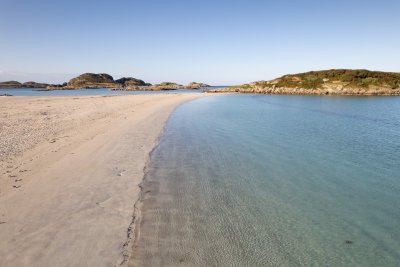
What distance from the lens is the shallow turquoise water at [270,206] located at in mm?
7188

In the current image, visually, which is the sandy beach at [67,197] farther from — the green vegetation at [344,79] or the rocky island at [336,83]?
the green vegetation at [344,79]

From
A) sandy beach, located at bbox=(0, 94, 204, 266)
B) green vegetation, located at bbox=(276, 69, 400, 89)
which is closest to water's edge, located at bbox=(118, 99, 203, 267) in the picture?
sandy beach, located at bbox=(0, 94, 204, 266)

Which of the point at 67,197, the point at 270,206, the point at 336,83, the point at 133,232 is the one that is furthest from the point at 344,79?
the point at 133,232

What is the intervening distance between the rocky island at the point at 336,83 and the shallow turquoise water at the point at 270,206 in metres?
83.0

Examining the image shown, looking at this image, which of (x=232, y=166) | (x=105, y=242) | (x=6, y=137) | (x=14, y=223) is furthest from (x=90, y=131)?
(x=105, y=242)

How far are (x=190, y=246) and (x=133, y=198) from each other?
3.68 metres

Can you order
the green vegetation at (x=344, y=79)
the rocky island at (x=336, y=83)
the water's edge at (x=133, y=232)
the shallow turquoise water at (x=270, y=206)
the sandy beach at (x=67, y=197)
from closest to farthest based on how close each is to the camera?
the water's edge at (x=133, y=232)
the sandy beach at (x=67, y=197)
the shallow turquoise water at (x=270, y=206)
the rocky island at (x=336, y=83)
the green vegetation at (x=344, y=79)

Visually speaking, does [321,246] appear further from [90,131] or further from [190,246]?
[90,131]

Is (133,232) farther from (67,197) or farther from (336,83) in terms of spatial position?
(336,83)

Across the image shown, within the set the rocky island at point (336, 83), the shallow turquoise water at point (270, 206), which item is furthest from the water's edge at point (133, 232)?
the rocky island at point (336, 83)

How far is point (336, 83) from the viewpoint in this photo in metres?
97.5

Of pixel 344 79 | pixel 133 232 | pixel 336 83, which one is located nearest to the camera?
pixel 133 232

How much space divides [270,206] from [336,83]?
10043cm

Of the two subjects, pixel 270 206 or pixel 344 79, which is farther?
pixel 344 79
